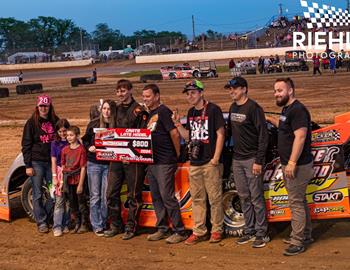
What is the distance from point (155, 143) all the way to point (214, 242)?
4.05 feet

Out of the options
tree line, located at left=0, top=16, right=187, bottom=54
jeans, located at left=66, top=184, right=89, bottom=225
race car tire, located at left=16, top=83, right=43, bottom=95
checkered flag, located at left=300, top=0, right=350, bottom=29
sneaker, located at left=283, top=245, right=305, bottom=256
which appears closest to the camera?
sneaker, located at left=283, top=245, right=305, bottom=256

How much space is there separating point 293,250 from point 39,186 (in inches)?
126

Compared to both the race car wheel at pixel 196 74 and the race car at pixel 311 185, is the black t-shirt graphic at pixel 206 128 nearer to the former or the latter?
the race car at pixel 311 185

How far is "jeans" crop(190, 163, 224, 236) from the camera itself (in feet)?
19.2

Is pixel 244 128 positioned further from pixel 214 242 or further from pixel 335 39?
pixel 335 39

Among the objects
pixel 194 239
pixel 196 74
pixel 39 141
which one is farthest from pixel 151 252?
pixel 196 74

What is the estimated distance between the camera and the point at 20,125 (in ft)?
59.6

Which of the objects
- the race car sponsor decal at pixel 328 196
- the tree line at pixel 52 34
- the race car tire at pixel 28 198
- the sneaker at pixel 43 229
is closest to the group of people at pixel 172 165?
the sneaker at pixel 43 229

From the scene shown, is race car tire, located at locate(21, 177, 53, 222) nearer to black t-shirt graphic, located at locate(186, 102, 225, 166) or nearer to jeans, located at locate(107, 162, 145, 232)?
jeans, located at locate(107, 162, 145, 232)

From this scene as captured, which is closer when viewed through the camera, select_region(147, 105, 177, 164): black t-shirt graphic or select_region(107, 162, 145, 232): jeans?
select_region(147, 105, 177, 164): black t-shirt graphic

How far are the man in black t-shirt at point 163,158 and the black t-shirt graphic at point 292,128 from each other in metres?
1.21

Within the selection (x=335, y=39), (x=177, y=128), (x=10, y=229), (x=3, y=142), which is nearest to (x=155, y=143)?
(x=177, y=128)

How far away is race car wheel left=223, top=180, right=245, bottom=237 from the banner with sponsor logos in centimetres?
93

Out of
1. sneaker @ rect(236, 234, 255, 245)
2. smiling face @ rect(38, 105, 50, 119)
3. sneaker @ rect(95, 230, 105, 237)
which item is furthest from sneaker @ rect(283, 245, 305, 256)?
smiling face @ rect(38, 105, 50, 119)
